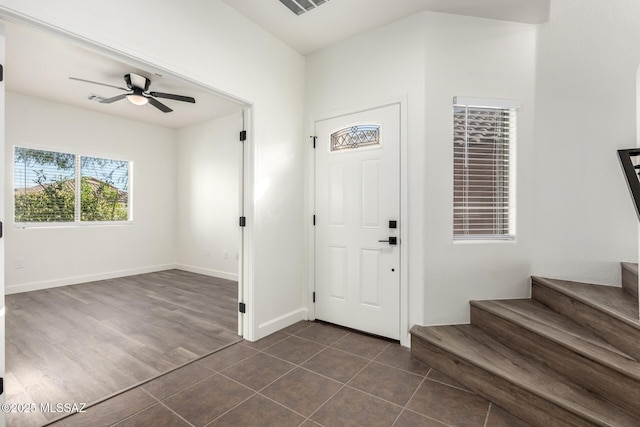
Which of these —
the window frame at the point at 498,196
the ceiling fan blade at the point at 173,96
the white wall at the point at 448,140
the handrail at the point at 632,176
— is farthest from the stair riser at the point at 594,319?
the ceiling fan blade at the point at 173,96

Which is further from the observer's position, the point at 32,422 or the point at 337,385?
the point at 337,385

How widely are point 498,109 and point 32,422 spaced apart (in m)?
4.26

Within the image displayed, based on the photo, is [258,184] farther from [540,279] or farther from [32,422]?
[540,279]

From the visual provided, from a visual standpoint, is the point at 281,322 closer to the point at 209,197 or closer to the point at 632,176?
the point at 632,176

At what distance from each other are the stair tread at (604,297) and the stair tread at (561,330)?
201mm

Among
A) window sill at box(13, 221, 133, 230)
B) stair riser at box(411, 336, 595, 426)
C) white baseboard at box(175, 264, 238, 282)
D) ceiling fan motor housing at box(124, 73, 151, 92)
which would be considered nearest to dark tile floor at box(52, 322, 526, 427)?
stair riser at box(411, 336, 595, 426)

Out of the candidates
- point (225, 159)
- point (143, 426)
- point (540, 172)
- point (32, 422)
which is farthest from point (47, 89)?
point (540, 172)

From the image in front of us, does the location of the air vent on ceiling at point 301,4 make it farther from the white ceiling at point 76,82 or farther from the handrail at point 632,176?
the handrail at point 632,176

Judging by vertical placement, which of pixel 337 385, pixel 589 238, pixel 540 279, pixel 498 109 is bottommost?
pixel 337 385

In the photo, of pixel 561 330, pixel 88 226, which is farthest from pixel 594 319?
pixel 88 226

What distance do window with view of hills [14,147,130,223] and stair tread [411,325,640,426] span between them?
19.0ft

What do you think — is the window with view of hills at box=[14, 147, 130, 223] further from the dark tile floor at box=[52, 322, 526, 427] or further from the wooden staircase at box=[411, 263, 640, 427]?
the wooden staircase at box=[411, 263, 640, 427]

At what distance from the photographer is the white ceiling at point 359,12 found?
8.60 ft

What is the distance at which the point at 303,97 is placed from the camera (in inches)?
140
